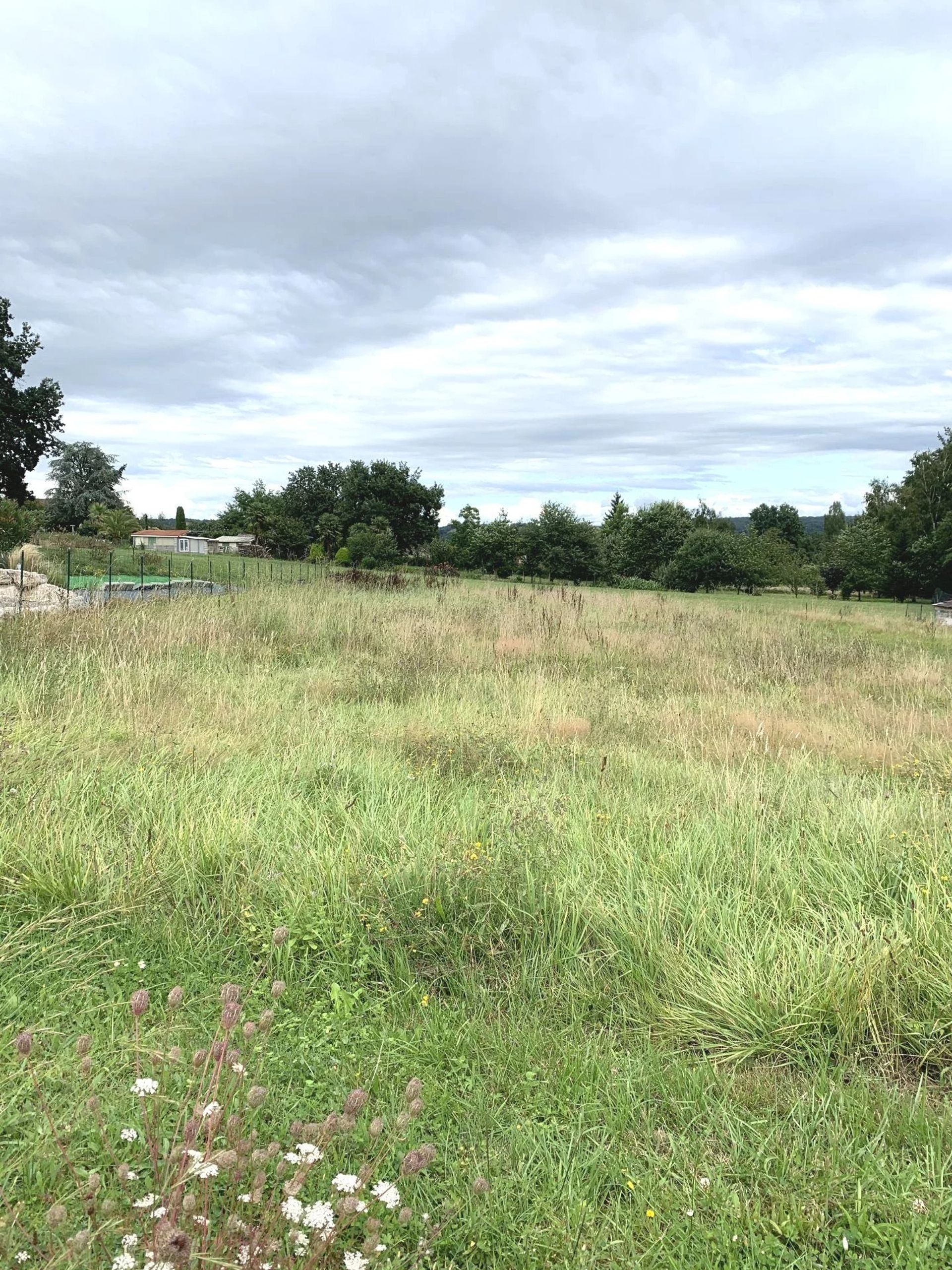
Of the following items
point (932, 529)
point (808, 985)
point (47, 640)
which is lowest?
point (808, 985)

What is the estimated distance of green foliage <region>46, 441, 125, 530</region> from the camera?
197 feet

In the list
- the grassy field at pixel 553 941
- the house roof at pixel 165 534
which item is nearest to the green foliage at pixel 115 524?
the house roof at pixel 165 534

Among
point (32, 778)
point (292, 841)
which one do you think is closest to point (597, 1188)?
point (292, 841)

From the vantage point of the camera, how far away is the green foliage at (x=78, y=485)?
60.2 meters

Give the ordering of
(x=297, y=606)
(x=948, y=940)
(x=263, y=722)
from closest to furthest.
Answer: (x=948, y=940), (x=263, y=722), (x=297, y=606)

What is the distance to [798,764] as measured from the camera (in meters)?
5.54

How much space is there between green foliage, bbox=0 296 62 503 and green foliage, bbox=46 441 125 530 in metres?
21.4

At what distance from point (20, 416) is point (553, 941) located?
41868mm

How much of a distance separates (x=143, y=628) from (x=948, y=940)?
907 cm

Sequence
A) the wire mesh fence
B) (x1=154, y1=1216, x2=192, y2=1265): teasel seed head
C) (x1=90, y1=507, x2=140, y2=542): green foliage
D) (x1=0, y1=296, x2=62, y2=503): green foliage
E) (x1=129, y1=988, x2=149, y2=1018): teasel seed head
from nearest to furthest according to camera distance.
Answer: (x1=154, y1=1216, x2=192, y2=1265): teasel seed head → (x1=129, y1=988, x2=149, y2=1018): teasel seed head → the wire mesh fence → (x1=0, y1=296, x2=62, y2=503): green foliage → (x1=90, y1=507, x2=140, y2=542): green foliage

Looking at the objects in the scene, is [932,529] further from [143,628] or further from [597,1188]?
[597,1188]

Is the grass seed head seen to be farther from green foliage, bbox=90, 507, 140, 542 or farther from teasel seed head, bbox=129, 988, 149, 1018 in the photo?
green foliage, bbox=90, 507, 140, 542

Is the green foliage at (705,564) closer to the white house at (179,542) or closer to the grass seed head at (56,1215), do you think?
the white house at (179,542)

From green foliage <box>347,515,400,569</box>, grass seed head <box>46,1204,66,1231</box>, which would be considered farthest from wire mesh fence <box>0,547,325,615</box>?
grass seed head <box>46,1204,66,1231</box>
